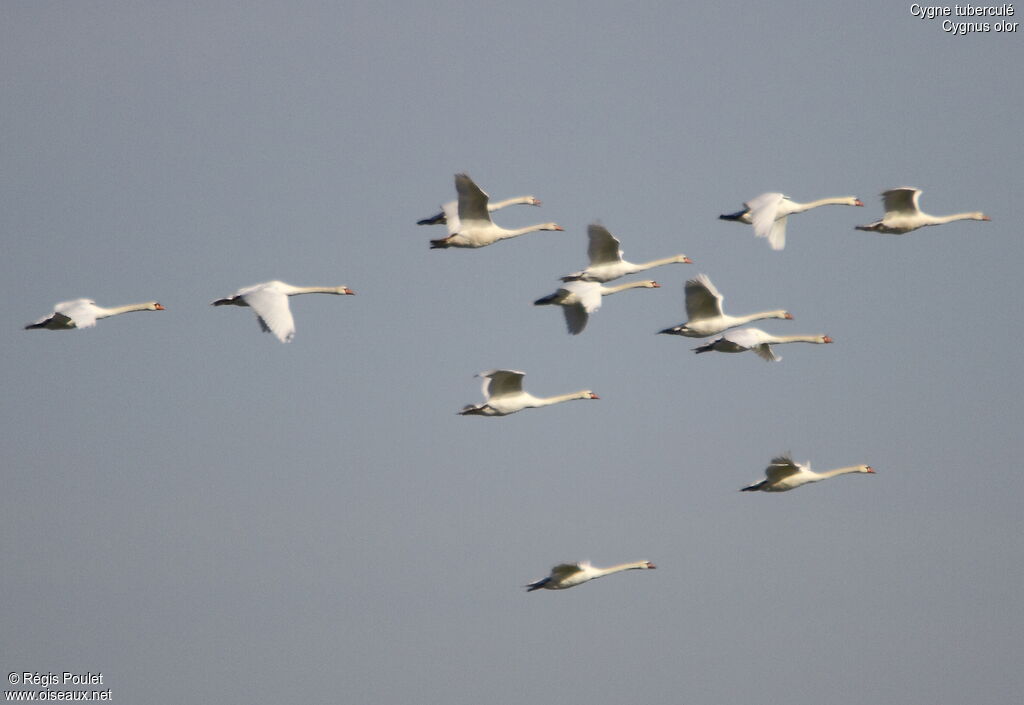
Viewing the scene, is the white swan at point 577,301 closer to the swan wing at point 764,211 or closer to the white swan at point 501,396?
the white swan at point 501,396

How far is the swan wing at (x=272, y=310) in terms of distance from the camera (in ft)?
114

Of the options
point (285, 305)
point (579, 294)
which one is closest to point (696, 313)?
point (579, 294)

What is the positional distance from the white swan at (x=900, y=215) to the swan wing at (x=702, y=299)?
18.1 ft

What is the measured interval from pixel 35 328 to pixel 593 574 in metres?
14.5

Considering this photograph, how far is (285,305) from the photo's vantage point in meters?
35.9

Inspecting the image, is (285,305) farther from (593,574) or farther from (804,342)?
(804,342)

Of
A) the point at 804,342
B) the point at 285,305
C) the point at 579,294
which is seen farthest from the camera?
the point at 804,342

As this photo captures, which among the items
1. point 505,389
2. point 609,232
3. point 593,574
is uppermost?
point 609,232

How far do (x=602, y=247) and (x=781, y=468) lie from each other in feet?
22.5

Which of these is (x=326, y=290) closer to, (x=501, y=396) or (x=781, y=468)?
(x=501, y=396)

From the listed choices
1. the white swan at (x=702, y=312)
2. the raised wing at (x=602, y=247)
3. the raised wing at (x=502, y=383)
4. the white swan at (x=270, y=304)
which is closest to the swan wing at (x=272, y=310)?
the white swan at (x=270, y=304)

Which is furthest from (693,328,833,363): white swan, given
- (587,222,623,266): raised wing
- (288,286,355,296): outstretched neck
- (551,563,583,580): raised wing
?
(288,286,355,296): outstretched neck

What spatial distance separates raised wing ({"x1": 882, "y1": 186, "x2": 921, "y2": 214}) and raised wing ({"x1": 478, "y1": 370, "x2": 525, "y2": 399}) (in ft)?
34.8

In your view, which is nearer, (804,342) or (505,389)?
(505,389)
